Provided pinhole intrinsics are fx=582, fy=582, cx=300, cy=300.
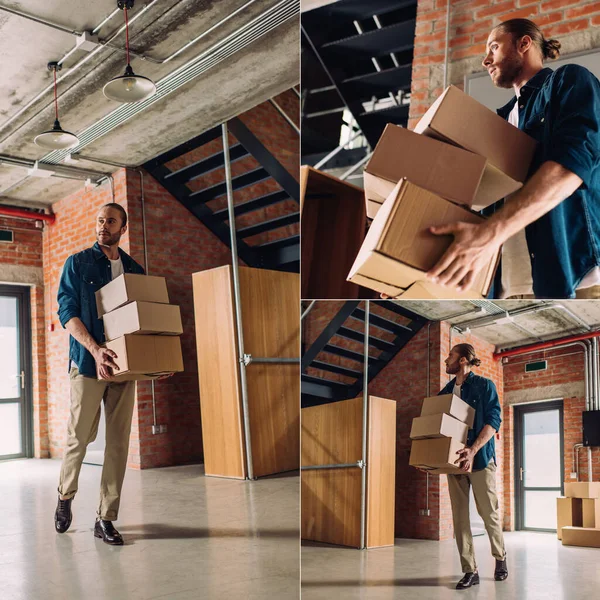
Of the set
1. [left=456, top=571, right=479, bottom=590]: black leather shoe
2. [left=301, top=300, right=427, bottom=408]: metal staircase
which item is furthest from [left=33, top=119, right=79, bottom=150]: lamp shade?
[left=456, top=571, right=479, bottom=590]: black leather shoe

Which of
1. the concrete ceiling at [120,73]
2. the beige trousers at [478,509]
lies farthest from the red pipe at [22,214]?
the beige trousers at [478,509]

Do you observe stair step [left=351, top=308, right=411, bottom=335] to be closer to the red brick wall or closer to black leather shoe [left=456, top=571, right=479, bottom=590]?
the red brick wall

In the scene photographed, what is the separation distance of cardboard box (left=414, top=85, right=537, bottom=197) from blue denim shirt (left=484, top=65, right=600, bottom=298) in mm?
26

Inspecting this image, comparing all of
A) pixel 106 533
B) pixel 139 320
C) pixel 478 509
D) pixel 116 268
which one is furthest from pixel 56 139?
pixel 478 509

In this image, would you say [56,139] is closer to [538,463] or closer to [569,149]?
[569,149]

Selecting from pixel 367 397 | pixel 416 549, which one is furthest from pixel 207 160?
pixel 416 549

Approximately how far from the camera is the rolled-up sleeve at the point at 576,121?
1.10m

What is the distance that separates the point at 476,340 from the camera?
1390 millimetres

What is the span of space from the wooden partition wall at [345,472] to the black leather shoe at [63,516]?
107cm

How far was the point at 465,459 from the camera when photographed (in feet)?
4.57

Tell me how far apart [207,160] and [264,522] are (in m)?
1.61

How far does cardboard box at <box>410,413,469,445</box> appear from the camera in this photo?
139 centimetres

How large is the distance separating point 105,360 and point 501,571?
4.72 feet

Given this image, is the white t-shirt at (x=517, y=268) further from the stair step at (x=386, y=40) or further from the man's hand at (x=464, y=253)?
the stair step at (x=386, y=40)
